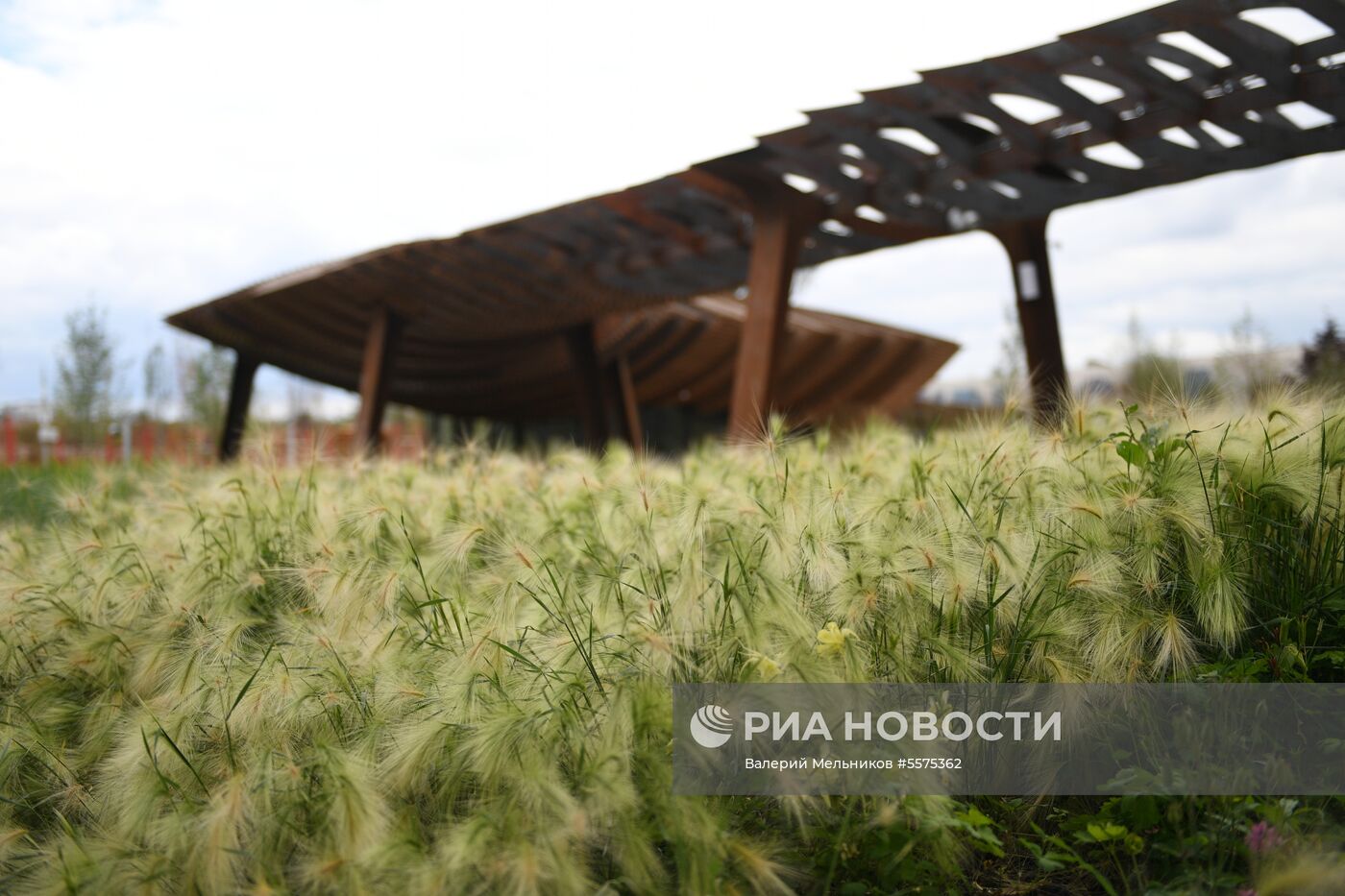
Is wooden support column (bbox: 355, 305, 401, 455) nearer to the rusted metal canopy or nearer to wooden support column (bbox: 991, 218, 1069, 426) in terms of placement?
the rusted metal canopy

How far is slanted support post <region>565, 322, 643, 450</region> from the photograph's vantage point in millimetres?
9359

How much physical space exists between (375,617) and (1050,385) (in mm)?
4590

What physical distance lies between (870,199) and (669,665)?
14.6ft

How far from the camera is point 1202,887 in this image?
5.13 feet

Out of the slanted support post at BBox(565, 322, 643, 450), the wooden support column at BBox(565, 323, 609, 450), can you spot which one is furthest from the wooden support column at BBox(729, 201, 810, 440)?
the wooden support column at BBox(565, 323, 609, 450)

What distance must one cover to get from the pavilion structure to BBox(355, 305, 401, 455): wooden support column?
0.07 ft

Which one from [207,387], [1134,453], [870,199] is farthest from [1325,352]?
[207,387]

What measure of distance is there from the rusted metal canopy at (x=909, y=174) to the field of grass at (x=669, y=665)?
2.10 m

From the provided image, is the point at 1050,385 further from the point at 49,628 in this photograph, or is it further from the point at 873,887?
the point at 49,628

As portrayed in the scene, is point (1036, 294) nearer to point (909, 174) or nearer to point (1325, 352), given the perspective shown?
point (909, 174)

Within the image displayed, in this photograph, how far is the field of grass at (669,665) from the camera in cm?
159

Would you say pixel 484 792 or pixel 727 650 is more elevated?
pixel 727 650

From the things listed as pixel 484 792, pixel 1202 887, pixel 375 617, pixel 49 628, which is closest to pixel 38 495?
pixel 49 628

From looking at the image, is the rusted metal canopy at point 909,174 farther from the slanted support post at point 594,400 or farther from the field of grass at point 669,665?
the field of grass at point 669,665
